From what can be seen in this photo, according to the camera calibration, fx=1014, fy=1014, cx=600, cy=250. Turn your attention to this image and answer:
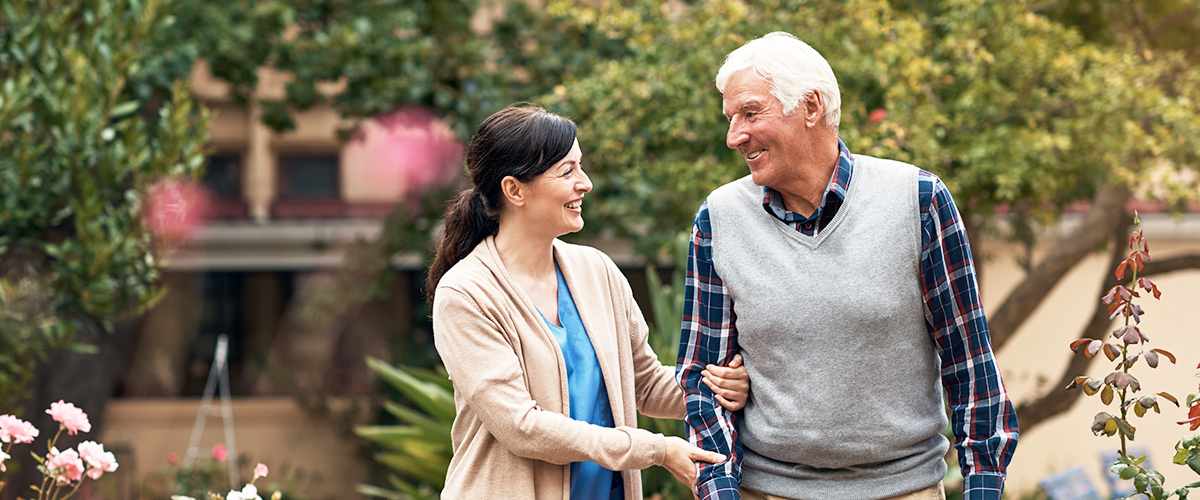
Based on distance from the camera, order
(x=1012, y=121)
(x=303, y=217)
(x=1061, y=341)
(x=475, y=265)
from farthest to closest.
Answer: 1. (x=303, y=217)
2. (x=1061, y=341)
3. (x=1012, y=121)
4. (x=475, y=265)

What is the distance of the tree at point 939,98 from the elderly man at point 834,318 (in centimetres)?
232

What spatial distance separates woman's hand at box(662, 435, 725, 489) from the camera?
1945 mm

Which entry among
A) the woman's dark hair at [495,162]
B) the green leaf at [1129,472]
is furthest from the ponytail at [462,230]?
the green leaf at [1129,472]

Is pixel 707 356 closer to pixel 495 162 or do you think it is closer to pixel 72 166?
pixel 495 162

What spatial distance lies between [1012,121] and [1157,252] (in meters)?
4.64

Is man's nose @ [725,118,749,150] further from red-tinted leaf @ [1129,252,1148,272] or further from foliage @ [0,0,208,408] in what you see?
foliage @ [0,0,208,408]

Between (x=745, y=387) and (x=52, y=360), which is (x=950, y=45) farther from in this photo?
(x=52, y=360)

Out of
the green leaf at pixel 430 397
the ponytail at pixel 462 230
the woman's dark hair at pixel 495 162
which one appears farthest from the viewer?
the green leaf at pixel 430 397

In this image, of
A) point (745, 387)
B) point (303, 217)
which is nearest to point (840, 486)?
point (745, 387)

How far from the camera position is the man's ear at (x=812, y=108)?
1877 millimetres

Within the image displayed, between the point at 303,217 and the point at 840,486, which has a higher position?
the point at 303,217

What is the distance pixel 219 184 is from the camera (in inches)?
368

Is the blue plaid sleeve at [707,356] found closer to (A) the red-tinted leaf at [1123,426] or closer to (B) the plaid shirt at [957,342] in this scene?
(B) the plaid shirt at [957,342]

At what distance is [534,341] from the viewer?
78.9 inches
